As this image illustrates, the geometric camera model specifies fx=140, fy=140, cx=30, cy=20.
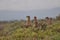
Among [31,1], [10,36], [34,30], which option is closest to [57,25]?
[34,30]

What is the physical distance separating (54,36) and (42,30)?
0.72ft

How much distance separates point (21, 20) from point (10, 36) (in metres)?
0.33

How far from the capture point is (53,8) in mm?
2426

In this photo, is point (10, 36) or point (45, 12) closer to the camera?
point (10, 36)

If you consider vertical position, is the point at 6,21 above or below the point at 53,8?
below

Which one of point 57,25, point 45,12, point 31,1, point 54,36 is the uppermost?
point 31,1

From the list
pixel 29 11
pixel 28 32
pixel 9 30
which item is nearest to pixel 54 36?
pixel 28 32

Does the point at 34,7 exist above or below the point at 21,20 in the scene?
above

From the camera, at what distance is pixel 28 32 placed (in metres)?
2.31

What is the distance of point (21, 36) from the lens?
2.28 meters

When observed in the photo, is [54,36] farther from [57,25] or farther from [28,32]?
[28,32]

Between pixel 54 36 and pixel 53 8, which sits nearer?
pixel 54 36

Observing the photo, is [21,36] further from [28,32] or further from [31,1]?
[31,1]

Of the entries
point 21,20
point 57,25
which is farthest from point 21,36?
point 57,25
